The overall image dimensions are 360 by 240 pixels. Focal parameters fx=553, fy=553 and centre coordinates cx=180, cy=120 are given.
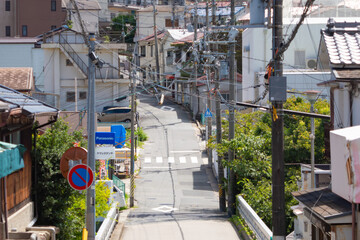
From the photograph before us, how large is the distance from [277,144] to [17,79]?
1038cm

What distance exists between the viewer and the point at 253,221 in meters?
18.4

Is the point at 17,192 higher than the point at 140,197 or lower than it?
higher

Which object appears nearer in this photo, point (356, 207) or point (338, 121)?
point (356, 207)

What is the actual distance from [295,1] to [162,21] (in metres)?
47.9

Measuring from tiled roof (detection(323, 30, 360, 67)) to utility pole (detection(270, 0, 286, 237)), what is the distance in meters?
1.33

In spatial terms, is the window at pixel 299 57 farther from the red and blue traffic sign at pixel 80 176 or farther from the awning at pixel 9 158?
the awning at pixel 9 158

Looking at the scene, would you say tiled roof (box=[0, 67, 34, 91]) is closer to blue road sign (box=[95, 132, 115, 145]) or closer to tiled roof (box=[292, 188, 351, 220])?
blue road sign (box=[95, 132, 115, 145])

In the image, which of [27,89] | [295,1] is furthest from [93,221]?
[295,1]

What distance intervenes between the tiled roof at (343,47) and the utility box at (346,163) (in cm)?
320

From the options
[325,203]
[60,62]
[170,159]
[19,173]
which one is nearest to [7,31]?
[60,62]

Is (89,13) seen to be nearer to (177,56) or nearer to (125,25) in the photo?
(125,25)

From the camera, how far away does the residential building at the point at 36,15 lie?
65.2m

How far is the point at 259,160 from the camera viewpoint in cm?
2431

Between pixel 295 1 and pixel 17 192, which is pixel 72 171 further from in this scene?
pixel 295 1
